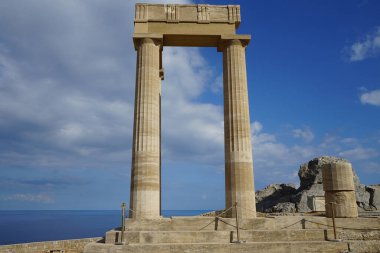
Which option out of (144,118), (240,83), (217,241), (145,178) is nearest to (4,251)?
Answer: (145,178)

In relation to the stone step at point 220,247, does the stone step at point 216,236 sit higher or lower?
higher

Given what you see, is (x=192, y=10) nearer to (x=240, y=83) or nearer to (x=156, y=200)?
(x=240, y=83)

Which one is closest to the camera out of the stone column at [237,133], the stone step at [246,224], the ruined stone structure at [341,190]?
the stone step at [246,224]

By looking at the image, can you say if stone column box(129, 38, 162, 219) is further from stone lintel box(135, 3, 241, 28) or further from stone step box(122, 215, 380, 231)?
stone lintel box(135, 3, 241, 28)

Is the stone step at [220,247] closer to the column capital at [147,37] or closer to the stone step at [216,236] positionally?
the stone step at [216,236]

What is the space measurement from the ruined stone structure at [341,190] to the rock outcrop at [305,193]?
779 inches

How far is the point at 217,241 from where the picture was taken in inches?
633

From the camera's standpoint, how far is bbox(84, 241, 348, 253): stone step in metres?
14.9

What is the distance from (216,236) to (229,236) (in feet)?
2.34

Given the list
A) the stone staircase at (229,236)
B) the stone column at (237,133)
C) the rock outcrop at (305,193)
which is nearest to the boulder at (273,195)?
the rock outcrop at (305,193)

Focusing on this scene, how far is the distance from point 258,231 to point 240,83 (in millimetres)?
9781

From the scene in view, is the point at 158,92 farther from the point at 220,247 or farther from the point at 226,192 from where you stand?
the point at 220,247

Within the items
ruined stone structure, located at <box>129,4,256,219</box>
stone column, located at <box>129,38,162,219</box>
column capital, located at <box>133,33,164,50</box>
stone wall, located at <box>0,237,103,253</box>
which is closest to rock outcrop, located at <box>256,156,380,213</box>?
ruined stone structure, located at <box>129,4,256,219</box>

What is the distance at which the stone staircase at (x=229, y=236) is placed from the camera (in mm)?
14945
